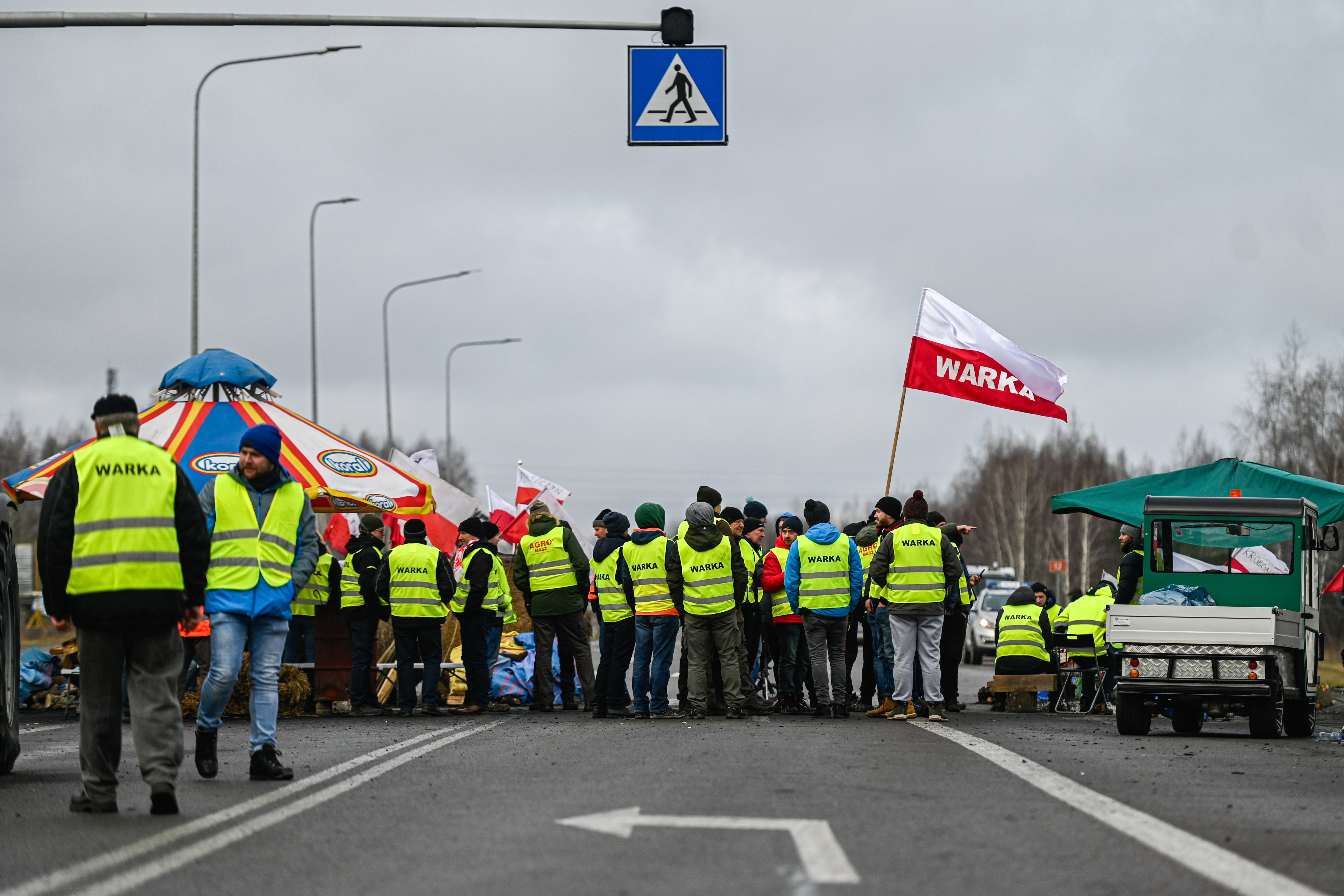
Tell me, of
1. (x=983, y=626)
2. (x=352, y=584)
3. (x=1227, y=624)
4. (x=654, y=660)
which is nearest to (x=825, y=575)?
(x=654, y=660)

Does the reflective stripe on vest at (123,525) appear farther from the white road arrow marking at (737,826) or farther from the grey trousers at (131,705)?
the white road arrow marking at (737,826)

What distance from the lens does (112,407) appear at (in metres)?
8.50

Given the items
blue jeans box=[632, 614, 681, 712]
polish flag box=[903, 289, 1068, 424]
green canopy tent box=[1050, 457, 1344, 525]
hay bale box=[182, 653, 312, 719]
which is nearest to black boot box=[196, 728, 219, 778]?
hay bale box=[182, 653, 312, 719]

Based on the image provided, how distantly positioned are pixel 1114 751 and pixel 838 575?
13.2ft

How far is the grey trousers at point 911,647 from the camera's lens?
15594mm

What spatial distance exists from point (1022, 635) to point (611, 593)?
5274 mm

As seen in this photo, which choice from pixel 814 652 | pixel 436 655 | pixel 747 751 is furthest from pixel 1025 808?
pixel 436 655

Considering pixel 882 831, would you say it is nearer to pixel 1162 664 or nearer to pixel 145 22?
pixel 1162 664

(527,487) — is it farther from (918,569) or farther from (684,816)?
(684,816)

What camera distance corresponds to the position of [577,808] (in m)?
8.11

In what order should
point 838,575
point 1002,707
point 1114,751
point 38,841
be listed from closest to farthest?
point 38,841 → point 1114,751 → point 838,575 → point 1002,707

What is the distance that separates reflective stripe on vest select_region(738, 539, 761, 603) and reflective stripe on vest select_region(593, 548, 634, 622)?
46.1 inches

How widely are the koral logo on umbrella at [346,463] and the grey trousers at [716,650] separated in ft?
13.9

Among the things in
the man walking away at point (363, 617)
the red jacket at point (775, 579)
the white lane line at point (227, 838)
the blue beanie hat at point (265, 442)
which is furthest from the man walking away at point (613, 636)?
the blue beanie hat at point (265, 442)
